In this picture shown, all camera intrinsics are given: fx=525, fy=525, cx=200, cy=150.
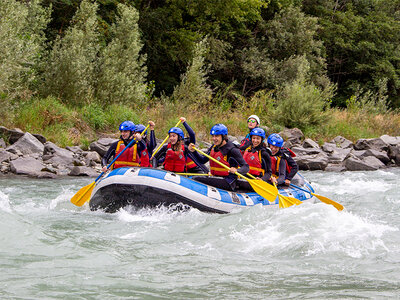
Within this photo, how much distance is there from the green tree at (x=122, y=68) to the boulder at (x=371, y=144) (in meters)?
7.25

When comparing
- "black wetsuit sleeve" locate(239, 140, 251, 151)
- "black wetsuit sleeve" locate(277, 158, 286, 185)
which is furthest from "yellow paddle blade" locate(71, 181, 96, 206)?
"black wetsuit sleeve" locate(277, 158, 286, 185)

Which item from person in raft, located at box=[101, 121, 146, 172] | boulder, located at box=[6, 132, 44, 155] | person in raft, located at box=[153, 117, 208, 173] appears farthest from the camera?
boulder, located at box=[6, 132, 44, 155]

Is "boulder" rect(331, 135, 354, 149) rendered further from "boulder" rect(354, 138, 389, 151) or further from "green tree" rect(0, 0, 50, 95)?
"green tree" rect(0, 0, 50, 95)

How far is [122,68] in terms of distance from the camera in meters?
16.7

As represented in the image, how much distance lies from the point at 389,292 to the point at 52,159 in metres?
9.12

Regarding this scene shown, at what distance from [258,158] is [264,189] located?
0.79m

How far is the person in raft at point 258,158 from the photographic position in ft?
26.7

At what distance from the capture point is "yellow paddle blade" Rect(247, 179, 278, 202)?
7.54 meters

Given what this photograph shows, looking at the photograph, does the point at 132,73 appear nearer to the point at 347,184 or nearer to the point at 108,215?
the point at 347,184

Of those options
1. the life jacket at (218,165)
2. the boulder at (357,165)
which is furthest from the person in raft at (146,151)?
the boulder at (357,165)

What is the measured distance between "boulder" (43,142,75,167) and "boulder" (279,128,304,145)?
7.39 m

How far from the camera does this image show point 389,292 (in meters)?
4.04

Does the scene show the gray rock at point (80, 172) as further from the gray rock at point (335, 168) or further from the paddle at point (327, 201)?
the gray rock at point (335, 168)

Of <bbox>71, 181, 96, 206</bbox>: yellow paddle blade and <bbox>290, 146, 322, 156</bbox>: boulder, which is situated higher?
<bbox>71, 181, 96, 206</bbox>: yellow paddle blade
